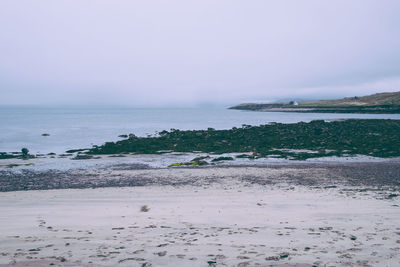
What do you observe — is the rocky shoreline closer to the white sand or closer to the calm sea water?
the white sand

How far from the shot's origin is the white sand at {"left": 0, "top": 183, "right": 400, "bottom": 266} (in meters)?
6.64

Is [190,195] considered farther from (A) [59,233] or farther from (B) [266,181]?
(A) [59,233]

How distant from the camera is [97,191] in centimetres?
1387

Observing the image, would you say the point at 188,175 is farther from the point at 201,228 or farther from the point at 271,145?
the point at 271,145

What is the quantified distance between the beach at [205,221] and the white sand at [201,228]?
23 mm

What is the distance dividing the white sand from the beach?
0.02m

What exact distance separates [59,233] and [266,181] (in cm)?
984

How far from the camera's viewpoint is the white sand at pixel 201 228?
21.8 ft

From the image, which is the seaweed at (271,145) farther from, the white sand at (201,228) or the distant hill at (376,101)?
the distant hill at (376,101)

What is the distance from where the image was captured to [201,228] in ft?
28.2

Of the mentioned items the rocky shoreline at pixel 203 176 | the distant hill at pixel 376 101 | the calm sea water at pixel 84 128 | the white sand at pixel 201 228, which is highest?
the distant hill at pixel 376 101

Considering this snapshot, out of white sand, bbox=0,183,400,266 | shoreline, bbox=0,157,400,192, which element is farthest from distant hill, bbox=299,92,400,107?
white sand, bbox=0,183,400,266

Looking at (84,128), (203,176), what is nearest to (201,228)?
(203,176)

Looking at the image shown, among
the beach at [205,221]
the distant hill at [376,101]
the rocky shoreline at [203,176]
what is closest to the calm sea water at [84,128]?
the rocky shoreline at [203,176]
